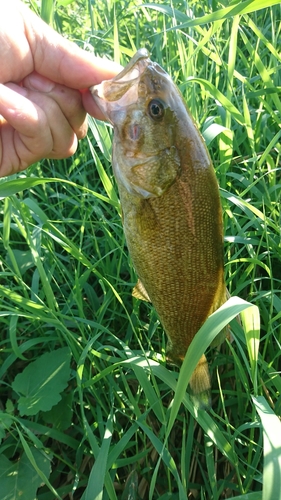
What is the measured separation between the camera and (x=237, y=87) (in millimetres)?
2264

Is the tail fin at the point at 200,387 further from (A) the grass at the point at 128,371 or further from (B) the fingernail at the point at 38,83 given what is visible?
(B) the fingernail at the point at 38,83

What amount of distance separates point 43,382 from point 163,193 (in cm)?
78

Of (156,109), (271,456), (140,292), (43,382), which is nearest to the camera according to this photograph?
(271,456)

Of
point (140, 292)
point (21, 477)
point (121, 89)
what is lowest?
point (21, 477)

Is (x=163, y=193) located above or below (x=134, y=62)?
below

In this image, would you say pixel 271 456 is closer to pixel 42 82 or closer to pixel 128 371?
pixel 128 371

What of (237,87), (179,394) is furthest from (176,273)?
(237,87)

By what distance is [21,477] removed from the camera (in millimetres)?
1539

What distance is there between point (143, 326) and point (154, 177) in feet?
2.10

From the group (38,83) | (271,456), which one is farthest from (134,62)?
(271,456)

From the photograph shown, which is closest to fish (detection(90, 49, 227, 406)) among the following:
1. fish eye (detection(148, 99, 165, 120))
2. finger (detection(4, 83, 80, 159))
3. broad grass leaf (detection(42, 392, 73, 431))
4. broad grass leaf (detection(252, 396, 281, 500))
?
fish eye (detection(148, 99, 165, 120))

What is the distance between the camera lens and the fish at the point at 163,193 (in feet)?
4.25

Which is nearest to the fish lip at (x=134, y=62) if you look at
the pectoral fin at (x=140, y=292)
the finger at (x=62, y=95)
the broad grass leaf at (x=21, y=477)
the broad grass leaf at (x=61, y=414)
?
the finger at (x=62, y=95)

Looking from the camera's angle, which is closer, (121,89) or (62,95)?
(121,89)
